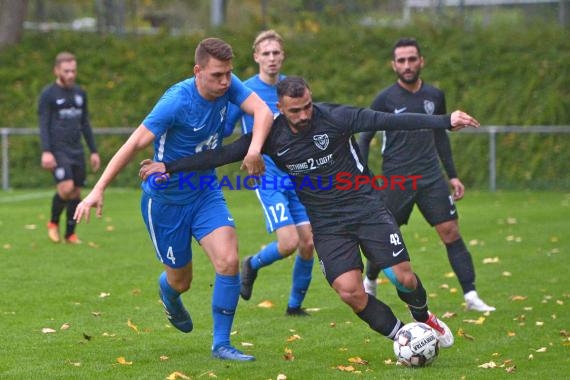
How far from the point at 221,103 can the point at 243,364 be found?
1689 millimetres

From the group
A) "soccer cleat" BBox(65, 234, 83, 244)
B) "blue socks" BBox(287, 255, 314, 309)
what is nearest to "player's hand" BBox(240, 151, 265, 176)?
"blue socks" BBox(287, 255, 314, 309)

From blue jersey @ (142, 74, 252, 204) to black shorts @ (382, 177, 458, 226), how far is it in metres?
2.31

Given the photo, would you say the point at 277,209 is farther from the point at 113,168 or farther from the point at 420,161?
the point at 113,168

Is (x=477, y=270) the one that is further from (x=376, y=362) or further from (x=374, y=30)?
(x=374, y=30)

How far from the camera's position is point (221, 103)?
7.09m

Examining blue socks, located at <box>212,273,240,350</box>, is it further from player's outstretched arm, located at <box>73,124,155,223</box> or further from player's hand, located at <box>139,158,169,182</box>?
player's outstretched arm, located at <box>73,124,155,223</box>

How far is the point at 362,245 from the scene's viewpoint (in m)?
6.98

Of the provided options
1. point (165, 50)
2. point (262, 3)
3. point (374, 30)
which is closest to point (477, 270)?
point (374, 30)

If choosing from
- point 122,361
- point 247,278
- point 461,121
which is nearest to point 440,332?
point 461,121

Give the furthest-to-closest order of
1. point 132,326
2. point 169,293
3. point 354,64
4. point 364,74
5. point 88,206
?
point 354,64 < point 364,74 < point 132,326 < point 169,293 < point 88,206

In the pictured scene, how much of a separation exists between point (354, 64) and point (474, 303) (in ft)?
49.0

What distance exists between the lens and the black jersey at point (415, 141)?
9.10 m

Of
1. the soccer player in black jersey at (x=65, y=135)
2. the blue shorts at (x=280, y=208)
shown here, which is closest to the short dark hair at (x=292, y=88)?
the blue shorts at (x=280, y=208)

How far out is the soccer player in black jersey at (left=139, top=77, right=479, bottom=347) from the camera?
6.83 m
